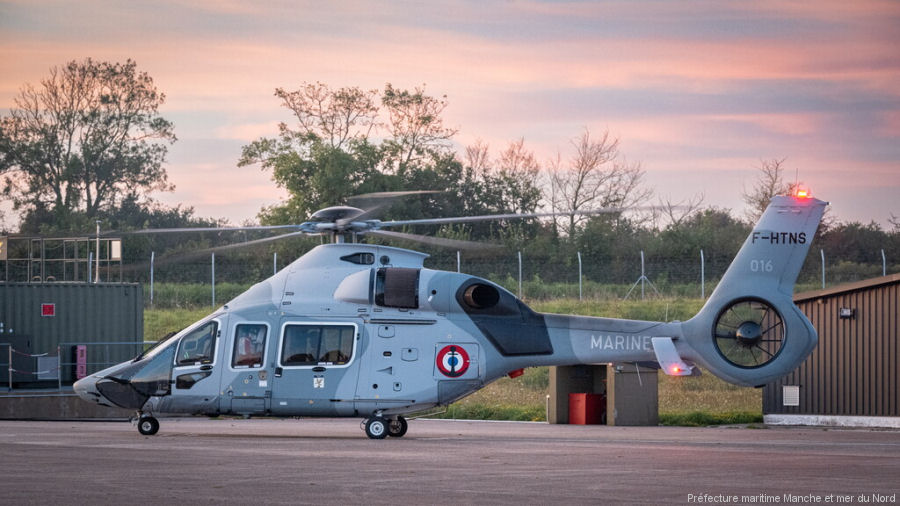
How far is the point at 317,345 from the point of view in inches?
800

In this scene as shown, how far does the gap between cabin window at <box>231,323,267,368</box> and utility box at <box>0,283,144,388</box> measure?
10364 mm

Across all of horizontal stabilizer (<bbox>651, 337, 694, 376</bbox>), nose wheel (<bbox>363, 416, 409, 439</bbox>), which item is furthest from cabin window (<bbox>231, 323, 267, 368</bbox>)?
horizontal stabilizer (<bbox>651, 337, 694, 376</bbox>)

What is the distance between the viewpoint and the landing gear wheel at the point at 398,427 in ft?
67.9

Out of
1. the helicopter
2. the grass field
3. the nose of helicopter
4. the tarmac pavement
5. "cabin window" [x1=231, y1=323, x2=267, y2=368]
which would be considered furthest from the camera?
the grass field

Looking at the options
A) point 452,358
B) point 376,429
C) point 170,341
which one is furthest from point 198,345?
point 452,358

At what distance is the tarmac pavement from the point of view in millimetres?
11055

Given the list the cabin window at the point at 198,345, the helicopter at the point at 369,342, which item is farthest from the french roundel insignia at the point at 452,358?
the cabin window at the point at 198,345

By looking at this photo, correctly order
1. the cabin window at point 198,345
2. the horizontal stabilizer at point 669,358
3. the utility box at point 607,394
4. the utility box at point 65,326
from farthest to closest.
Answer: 1. the utility box at point 65,326
2. the utility box at point 607,394
3. the cabin window at point 198,345
4. the horizontal stabilizer at point 669,358

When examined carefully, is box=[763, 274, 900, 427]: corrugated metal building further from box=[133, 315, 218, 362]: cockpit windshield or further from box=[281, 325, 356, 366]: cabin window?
box=[133, 315, 218, 362]: cockpit windshield

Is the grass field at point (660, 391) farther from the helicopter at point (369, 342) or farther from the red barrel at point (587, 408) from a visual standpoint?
the helicopter at point (369, 342)

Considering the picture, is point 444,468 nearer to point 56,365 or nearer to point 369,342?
point 369,342

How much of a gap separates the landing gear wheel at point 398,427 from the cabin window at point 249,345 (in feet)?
8.46

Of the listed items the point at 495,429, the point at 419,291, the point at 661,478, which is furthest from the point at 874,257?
the point at 661,478

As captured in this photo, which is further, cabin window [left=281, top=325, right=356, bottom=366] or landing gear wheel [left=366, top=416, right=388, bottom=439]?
cabin window [left=281, top=325, right=356, bottom=366]
